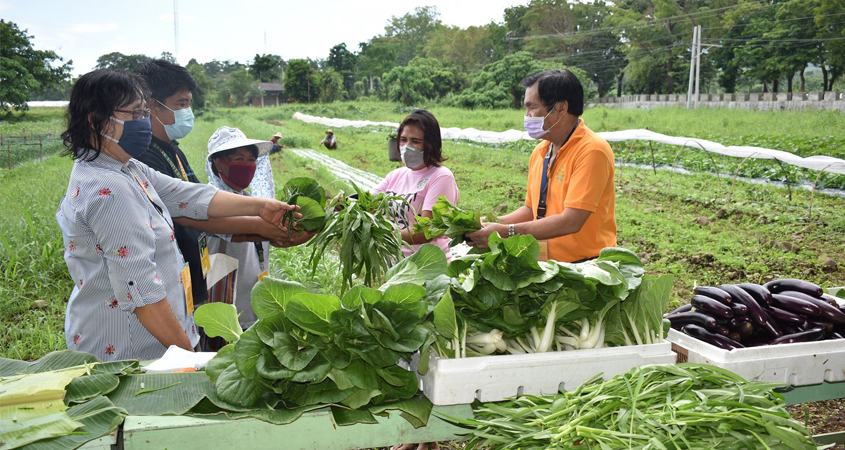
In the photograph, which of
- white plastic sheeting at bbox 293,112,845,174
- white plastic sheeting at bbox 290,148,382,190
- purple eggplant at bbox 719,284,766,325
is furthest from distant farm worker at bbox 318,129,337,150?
purple eggplant at bbox 719,284,766,325

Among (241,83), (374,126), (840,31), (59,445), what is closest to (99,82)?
(59,445)

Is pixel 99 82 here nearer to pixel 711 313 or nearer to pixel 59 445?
pixel 59 445

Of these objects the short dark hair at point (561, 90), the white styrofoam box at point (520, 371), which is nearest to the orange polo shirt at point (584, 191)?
the short dark hair at point (561, 90)

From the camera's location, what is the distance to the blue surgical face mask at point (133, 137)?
6.31 ft

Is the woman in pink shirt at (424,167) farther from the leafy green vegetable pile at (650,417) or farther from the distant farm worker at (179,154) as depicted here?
the leafy green vegetable pile at (650,417)

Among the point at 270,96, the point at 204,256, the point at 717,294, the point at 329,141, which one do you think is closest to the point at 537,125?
the point at 717,294

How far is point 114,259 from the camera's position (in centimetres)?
180

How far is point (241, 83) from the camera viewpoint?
59844 mm

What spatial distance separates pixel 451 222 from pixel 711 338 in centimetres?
108

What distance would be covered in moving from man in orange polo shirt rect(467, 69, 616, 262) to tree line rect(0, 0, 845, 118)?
Result: 59.2 ft

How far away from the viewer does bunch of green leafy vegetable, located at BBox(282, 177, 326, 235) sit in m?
2.54

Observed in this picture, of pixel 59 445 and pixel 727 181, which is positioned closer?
pixel 59 445

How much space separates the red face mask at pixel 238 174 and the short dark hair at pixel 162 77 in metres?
0.40

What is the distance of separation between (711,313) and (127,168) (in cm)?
222
